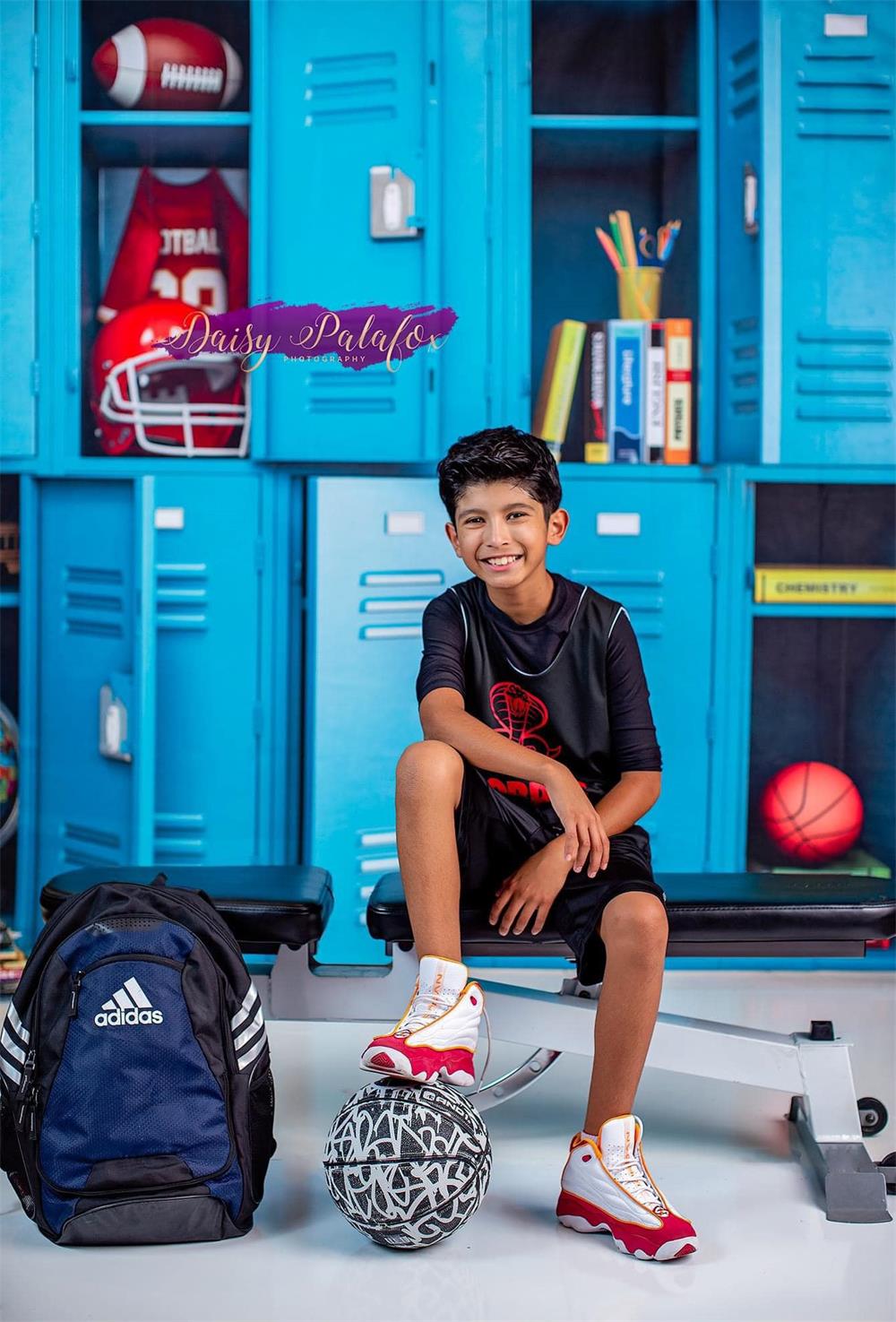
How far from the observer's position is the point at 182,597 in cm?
294

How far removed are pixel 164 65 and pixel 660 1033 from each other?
2.19 m

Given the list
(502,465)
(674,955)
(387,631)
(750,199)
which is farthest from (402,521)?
(674,955)

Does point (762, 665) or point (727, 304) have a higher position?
point (727, 304)

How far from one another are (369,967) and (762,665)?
1.39 m

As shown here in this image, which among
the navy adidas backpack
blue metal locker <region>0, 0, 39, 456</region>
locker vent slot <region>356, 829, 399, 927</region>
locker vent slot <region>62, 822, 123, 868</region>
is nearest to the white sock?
the navy adidas backpack

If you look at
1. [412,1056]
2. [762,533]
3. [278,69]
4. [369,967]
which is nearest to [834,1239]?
[412,1056]

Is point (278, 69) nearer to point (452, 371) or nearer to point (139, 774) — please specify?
point (452, 371)

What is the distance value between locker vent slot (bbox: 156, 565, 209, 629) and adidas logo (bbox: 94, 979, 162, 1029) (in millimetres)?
1338

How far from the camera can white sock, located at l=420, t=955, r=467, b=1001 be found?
1.78 metres

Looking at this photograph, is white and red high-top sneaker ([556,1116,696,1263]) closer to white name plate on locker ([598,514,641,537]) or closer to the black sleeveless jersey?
the black sleeveless jersey

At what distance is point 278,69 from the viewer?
289cm

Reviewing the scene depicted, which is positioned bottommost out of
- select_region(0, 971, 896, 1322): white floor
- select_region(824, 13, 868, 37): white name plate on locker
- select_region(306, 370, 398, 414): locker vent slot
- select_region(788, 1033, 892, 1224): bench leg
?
select_region(0, 971, 896, 1322): white floor

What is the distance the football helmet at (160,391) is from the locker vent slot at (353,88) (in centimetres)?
50

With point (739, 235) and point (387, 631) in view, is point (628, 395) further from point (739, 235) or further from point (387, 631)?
point (387, 631)
